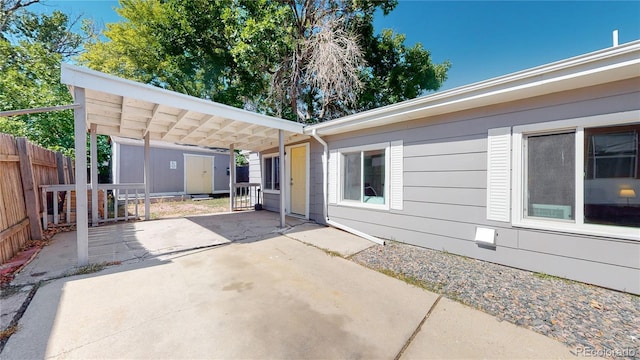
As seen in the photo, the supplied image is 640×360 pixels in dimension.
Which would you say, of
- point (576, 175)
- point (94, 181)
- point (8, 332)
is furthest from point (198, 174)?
point (576, 175)

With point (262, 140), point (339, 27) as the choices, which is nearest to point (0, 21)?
point (262, 140)

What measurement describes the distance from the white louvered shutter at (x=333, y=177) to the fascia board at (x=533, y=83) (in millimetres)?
1630

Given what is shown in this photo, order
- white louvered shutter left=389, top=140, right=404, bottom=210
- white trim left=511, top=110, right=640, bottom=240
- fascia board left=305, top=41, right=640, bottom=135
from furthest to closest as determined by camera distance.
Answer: white louvered shutter left=389, top=140, right=404, bottom=210 < white trim left=511, top=110, right=640, bottom=240 < fascia board left=305, top=41, right=640, bottom=135

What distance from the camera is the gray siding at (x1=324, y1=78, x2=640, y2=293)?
8.41 ft

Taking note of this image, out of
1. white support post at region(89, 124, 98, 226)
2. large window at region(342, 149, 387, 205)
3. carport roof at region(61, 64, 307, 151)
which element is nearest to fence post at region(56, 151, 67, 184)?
white support post at region(89, 124, 98, 226)

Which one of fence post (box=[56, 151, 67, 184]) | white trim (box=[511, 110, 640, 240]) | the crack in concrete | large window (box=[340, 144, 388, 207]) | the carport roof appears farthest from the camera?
fence post (box=[56, 151, 67, 184])

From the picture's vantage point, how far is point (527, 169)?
10.2ft

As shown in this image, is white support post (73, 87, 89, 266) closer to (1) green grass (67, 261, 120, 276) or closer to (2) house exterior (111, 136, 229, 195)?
(1) green grass (67, 261, 120, 276)

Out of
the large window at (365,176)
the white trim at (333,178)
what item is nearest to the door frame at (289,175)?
the white trim at (333,178)

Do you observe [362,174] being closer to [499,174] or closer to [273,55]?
[499,174]

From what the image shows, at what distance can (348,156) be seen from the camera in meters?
5.33

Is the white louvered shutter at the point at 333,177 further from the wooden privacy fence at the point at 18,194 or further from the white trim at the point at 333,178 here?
the wooden privacy fence at the point at 18,194

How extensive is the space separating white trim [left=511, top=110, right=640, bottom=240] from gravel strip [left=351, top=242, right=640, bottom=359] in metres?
0.62

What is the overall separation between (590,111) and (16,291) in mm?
6420
